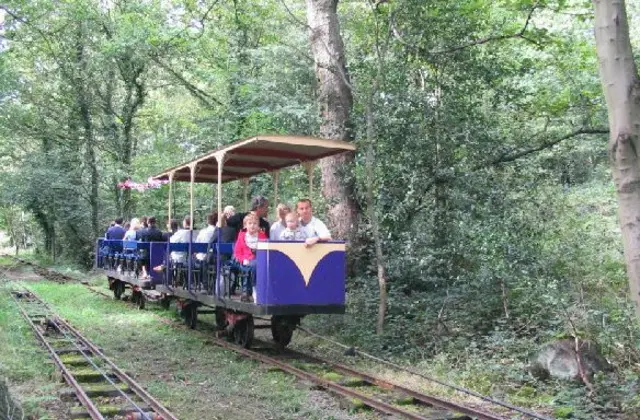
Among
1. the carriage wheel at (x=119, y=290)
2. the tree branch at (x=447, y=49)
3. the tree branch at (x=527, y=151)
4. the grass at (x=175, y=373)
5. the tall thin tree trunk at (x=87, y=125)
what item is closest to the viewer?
the grass at (x=175, y=373)

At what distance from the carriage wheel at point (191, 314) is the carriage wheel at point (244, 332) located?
157cm

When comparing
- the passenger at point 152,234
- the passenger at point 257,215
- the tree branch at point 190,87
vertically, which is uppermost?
the tree branch at point 190,87

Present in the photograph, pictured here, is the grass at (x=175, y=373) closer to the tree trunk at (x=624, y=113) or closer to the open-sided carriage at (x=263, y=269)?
the open-sided carriage at (x=263, y=269)

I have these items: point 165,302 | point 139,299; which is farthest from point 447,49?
point 139,299

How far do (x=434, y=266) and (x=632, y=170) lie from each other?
5.84 meters

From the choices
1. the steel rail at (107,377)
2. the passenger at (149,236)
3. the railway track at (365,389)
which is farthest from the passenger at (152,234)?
the railway track at (365,389)

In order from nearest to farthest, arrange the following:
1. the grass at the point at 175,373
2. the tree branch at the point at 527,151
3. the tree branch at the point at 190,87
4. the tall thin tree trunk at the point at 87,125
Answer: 1. the grass at the point at 175,373
2. the tree branch at the point at 527,151
3. the tree branch at the point at 190,87
4. the tall thin tree trunk at the point at 87,125

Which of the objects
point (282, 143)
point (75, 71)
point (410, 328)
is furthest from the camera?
point (75, 71)

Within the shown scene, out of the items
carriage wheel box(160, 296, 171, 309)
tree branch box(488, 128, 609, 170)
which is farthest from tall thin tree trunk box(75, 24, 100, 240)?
tree branch box(488, 128, 609, 170)

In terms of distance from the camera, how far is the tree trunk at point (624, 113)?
4.75 metres

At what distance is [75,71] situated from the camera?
26641 millimetres

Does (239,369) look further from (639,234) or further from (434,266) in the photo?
(639,234)

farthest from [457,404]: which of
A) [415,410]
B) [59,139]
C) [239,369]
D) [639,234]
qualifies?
[59,139]

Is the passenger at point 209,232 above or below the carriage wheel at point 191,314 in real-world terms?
above
